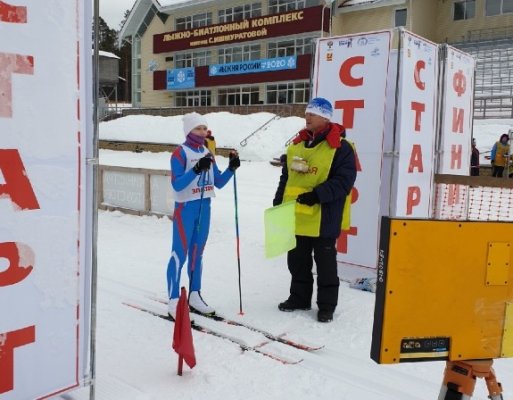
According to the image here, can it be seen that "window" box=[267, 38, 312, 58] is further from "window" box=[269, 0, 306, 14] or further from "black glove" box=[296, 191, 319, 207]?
"black glove" box=[296, 191, 319, 207]

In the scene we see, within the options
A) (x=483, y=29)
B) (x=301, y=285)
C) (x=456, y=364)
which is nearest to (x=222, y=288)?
(x=301, y=285)

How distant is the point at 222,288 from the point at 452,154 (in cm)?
336

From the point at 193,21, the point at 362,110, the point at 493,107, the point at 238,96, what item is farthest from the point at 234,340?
the point at 193,21

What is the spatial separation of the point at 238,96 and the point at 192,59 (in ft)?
18.5

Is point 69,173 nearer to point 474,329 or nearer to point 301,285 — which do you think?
point 474,329

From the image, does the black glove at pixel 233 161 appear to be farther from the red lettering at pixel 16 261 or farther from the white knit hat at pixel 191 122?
the red lettering at pixel 16 261

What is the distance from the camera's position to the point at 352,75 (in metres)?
5.95

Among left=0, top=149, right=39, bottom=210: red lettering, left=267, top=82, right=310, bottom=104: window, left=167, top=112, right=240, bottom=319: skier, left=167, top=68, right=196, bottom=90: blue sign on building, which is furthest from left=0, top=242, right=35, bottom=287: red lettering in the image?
left=167, top=68, right=196, bottom=90: blue sign on building

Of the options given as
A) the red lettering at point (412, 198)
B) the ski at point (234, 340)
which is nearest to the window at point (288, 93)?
the red lettering at point (412, 198)

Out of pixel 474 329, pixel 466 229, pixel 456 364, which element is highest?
pixel 466 229

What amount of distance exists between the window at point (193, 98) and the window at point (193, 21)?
501 cm

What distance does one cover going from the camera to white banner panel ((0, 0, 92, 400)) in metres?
2.46

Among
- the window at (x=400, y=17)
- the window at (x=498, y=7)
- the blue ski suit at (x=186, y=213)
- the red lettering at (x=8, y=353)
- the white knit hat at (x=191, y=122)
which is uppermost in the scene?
the window at (x=498, y=7)

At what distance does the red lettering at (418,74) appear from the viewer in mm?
5766
